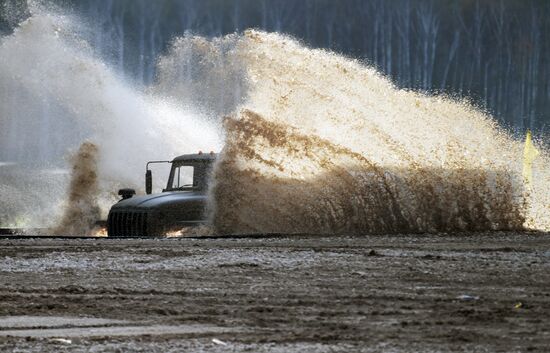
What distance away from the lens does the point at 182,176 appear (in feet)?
80.2

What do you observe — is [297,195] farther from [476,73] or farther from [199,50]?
[476,73]

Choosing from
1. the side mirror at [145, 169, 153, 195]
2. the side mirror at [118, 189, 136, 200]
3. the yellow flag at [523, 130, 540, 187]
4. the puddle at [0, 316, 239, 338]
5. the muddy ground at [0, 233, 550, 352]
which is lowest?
the puddle at [0, 316, 239, 338]

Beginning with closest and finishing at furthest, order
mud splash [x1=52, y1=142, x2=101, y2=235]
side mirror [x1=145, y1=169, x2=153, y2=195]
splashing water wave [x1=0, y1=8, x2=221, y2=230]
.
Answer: side mirror [x1=145, y1=169, x2=153, y2=195], mud splash [x1=52, y1=142, x2=101, y2=235], splashing water wave [x1=0, y1=8, x2=221, y2=230]

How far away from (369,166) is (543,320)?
55.0 feet

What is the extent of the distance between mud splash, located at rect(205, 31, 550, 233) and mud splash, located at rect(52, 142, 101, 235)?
217 inches

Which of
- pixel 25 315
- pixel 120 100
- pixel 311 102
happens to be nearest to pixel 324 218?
pixel 311 102

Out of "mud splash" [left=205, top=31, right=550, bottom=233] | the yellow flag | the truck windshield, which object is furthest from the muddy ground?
the yellow flag

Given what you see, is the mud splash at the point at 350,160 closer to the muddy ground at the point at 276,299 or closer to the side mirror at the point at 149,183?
the side mirror at the point at 149,183

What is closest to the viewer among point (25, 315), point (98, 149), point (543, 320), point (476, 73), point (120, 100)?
point (543, 320)

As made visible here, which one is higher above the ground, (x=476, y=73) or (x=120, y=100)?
(x=476, y=73)

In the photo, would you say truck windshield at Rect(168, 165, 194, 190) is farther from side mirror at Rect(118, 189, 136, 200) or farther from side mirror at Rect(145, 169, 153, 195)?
side mirror at Rect(118, 189, 136, 200)

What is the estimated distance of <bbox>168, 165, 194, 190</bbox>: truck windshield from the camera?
79.8 ft

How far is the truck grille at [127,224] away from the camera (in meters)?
23.1

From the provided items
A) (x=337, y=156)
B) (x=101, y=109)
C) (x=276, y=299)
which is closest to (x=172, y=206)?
(x=337, y=156)
